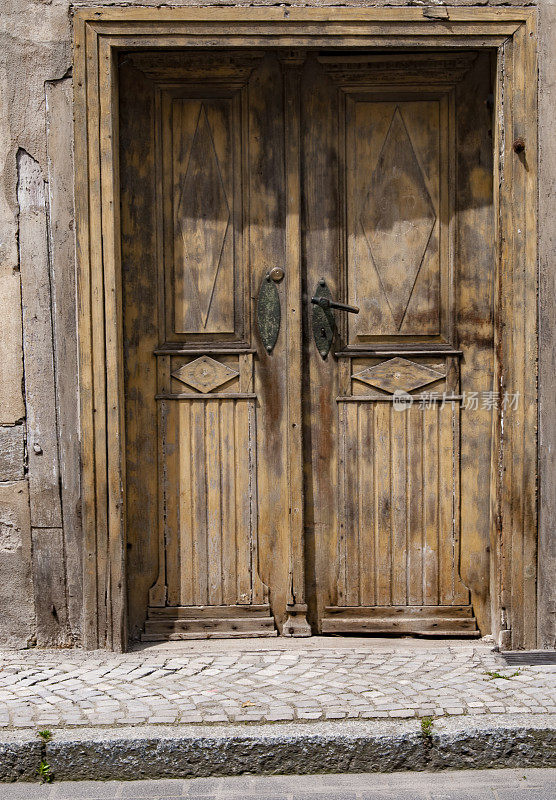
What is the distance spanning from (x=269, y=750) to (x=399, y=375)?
1.87m

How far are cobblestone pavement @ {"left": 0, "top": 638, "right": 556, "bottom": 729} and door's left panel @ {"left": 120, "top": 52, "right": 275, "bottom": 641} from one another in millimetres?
314

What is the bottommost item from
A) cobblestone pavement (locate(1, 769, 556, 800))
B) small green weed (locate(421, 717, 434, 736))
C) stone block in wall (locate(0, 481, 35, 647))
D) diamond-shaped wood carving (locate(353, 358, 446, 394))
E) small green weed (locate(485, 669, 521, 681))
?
cobblestone pavement (locate(1, 769, 556, 800))

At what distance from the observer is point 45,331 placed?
4090 millimetres

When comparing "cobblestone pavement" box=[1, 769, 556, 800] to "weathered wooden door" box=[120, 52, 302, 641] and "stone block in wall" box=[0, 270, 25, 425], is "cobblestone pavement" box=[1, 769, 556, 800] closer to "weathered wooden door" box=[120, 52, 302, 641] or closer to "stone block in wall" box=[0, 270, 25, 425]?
"weathered wooden door" box=[120, 52, 302, 641]

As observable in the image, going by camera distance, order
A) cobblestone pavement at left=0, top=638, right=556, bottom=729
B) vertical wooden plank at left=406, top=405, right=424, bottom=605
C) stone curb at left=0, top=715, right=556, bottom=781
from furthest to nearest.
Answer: vertical wooden plank at left=406, top=405, right=424, bottom=605 → cobblestone pavement at left=0, top=638, right=556, bottom=729 → stone curb at left=0, top=715, right=556, bottom=781

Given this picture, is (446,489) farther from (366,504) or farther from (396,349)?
(396,349)

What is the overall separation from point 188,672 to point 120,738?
2.33 ft

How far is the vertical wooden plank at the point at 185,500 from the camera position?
4.30 meters

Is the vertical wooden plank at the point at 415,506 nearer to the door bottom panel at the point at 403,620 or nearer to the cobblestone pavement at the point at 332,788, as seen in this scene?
the door bottom panel at the point at 403,620

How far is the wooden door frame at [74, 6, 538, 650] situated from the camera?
397cm

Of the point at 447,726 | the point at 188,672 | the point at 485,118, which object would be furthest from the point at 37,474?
the point at 485,118

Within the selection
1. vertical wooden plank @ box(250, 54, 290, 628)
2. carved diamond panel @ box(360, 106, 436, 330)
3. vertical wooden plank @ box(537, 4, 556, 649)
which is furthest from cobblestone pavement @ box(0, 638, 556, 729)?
carved diamond panel @ box(360, 106, 436, 330)

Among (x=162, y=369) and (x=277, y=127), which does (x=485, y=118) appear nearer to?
(x=277, y=127)

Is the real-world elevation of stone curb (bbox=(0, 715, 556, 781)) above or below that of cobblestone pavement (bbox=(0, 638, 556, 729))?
below
